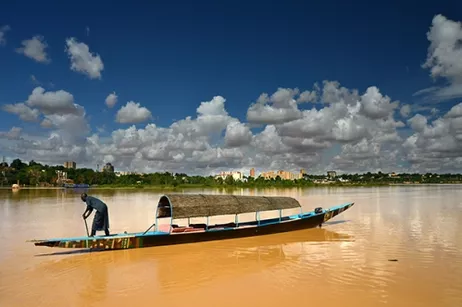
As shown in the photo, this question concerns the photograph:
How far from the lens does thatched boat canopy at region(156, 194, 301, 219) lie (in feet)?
36.8

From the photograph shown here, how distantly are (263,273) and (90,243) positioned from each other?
481 cm

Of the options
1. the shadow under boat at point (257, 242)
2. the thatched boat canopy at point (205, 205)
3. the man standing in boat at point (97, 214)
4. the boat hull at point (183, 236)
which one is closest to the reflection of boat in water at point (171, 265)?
the shadow under boat at point (257, 242)

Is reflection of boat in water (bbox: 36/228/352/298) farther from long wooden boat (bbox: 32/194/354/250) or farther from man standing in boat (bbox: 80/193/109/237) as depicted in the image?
man standing in boat (bbox: 80/193/109/237)

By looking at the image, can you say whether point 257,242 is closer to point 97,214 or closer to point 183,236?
point 183,236

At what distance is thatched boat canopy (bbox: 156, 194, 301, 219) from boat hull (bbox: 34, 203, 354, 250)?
584mm

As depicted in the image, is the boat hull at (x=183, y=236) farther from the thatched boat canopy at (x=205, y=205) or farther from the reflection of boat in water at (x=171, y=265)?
the thatched boat canopy at (x=205, y=205)

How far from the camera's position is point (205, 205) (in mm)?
11680

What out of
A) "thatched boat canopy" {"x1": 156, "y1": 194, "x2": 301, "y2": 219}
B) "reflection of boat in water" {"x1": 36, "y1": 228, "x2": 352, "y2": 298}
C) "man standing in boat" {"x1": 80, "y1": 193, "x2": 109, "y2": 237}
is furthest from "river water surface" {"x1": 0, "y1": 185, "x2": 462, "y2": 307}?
"thatched boat canopy" {"x1": 156, "y1": 194, "x2": 301, "y2": 219}

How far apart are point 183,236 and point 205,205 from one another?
1.21 m

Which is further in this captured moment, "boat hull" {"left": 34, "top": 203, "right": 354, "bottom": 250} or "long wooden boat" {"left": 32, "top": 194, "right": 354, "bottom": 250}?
"long wooden boat" {"left": 32, "top": 194, "right": 354, "bottom": 250}

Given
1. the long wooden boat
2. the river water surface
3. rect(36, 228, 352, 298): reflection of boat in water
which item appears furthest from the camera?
the long wooden boat

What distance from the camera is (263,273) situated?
333 inches

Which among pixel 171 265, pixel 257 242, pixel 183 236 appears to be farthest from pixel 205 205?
pixel 171 265

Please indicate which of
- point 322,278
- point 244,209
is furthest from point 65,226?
point 322,278
